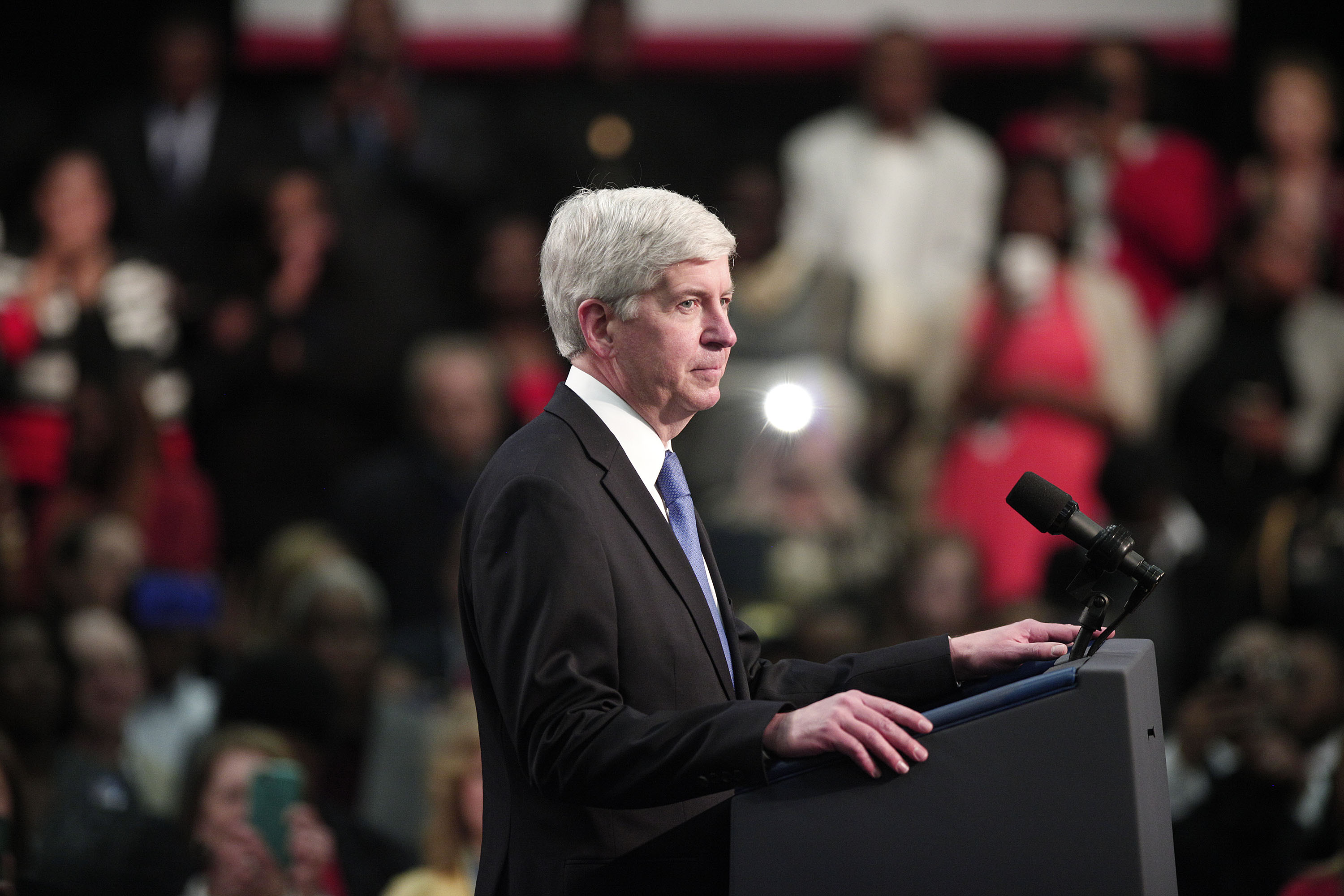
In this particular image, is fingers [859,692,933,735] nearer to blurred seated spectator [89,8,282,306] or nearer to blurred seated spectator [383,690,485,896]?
blurred seated spectator [383,690,485,896]

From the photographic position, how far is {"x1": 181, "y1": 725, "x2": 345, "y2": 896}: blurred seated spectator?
331cm

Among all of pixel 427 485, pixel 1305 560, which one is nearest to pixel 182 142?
pixel 427 485

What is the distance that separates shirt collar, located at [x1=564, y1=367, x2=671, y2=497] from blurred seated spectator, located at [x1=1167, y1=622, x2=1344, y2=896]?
2001 mm

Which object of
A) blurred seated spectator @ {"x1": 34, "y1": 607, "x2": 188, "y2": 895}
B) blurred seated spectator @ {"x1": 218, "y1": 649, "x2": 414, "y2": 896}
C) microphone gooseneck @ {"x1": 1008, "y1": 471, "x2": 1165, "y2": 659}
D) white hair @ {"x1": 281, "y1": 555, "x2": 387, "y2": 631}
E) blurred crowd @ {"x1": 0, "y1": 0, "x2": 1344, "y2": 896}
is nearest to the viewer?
microphone gooseneck @ {"x1": 1008, "y1": 471, "x2": 1165, "y2": 659}

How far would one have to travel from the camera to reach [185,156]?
6281 mm

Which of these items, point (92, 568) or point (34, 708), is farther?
point (92, 568)

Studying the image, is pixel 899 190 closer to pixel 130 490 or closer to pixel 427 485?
pixel 427 485

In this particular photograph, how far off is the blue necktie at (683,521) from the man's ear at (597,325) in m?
0.15

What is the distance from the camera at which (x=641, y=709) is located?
1851 millimetres

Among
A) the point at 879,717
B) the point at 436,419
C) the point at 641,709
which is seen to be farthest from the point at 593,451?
the point at 436,419

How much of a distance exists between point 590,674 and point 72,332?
426cm

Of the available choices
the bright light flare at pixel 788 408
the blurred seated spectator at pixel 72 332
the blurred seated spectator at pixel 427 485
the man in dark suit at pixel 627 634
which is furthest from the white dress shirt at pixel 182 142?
the man in dark suit at pixel 627 634

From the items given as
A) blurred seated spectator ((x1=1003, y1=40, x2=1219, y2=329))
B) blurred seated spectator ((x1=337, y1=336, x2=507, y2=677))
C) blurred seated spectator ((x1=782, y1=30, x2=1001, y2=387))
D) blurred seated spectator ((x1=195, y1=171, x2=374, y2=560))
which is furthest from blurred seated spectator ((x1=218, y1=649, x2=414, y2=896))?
blurred seated spectator ((x1=1003, y1=40, x2=1219, y2=329))

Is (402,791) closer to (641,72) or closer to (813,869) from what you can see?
(813,869)
